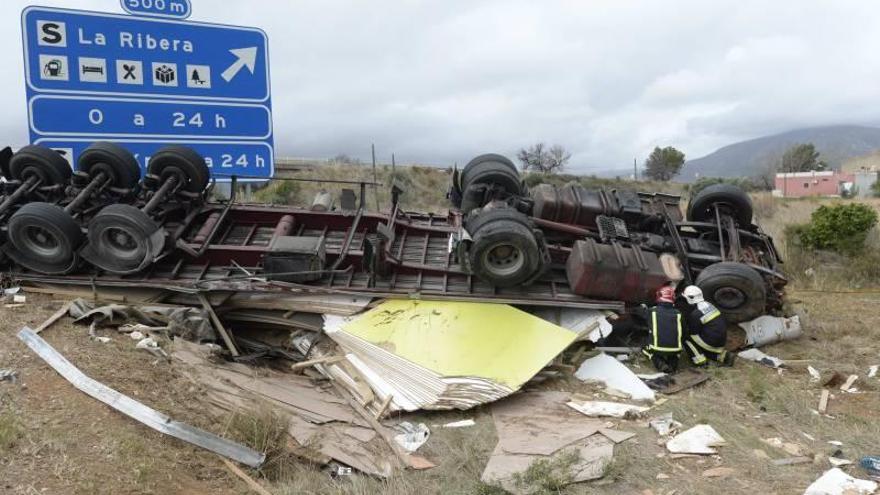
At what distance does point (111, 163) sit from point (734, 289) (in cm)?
639

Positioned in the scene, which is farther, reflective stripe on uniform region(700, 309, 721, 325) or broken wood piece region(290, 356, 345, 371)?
reflective stripe on uniform region(700, 309, 721, 325)

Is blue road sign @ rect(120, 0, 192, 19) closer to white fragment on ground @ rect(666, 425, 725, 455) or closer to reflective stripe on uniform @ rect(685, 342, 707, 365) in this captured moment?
reflective stripe on uniform @ rect(685, 342, 707, 365)

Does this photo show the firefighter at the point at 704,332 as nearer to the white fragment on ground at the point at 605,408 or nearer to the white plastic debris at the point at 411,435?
the white fragment on ground at the point at 605,408

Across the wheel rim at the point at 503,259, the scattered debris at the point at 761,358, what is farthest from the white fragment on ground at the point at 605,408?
the scattered debris at the point at 761,358

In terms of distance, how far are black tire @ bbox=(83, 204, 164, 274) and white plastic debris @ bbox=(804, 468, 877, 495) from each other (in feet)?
18.1

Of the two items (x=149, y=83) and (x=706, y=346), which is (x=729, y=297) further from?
(x=149, y=83)

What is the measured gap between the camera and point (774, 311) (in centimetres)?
657

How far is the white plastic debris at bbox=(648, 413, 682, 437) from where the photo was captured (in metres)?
4.19

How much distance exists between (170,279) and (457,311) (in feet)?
9.32

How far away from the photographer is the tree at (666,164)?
5072 centimetres

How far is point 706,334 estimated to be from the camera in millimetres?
5676

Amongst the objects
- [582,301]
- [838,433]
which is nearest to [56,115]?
[582,301]

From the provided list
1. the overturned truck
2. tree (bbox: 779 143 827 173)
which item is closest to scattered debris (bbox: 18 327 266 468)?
the overturned truck

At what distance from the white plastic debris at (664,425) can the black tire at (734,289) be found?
1.91m
